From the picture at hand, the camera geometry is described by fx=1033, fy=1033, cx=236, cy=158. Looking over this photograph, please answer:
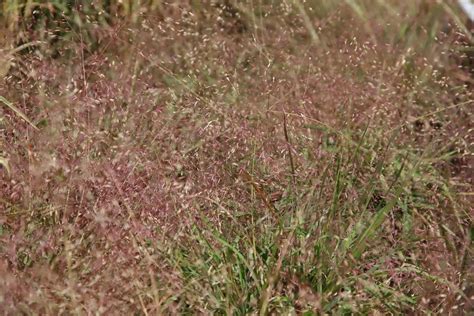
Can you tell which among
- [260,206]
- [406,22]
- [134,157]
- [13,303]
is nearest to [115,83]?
[134,157]

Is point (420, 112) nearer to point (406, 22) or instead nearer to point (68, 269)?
point (406, 22)

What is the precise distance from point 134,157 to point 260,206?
343 mm

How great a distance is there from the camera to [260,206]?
2533 mm

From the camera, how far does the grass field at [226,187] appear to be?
2258mm

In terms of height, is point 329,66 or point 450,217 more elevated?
point 329,66

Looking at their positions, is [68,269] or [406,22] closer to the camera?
[68,269]

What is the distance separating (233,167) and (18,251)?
1.91 ft

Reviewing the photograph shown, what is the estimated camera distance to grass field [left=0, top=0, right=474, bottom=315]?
2258mm

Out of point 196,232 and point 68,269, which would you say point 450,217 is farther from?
point 68,269

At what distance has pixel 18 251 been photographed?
2379 mm

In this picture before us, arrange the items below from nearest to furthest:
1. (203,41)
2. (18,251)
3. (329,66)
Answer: (18,251) < (329,66) < (203,41)

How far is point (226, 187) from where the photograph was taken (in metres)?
2.49

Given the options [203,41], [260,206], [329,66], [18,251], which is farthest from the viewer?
[203,41]

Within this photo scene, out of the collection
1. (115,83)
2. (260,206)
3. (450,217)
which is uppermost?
(115,83)
